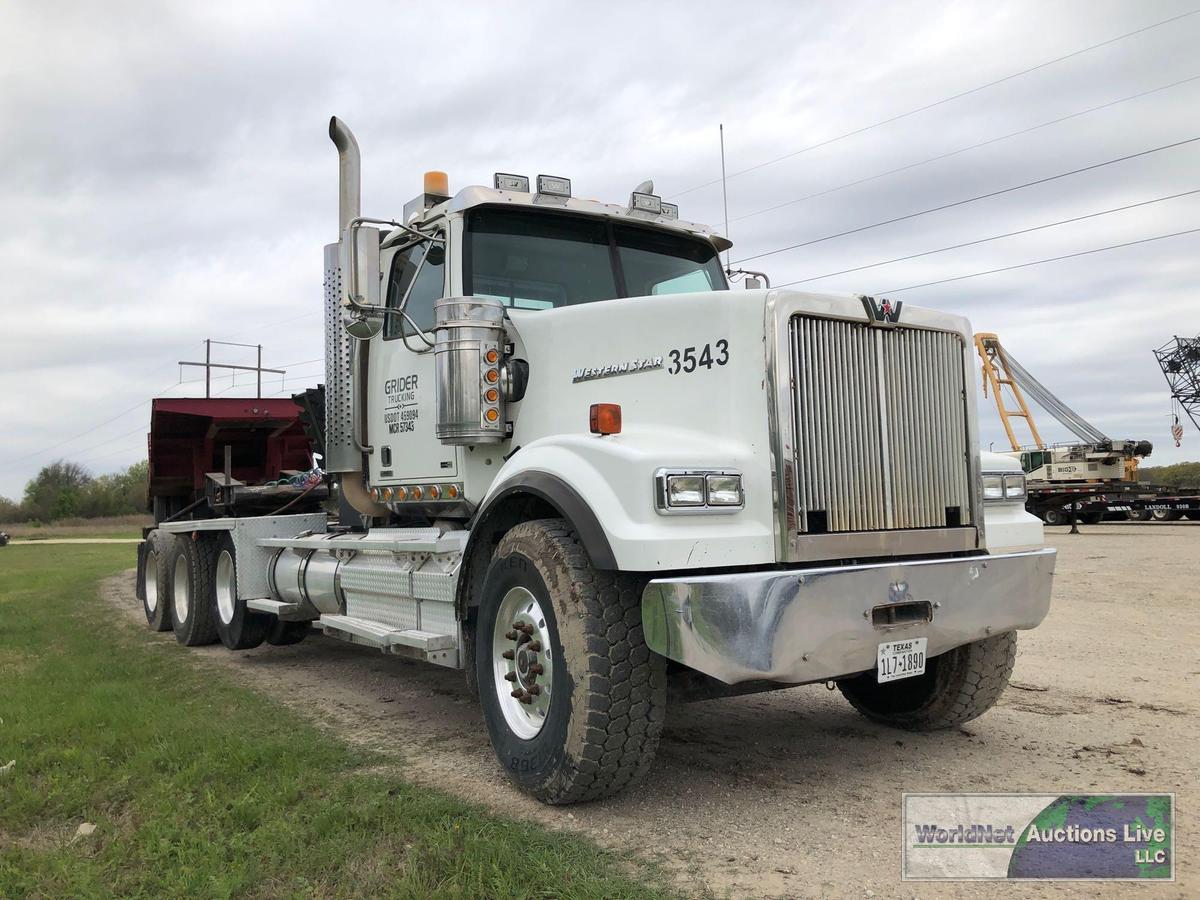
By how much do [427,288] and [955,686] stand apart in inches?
145

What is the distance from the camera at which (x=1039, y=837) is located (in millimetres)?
3496

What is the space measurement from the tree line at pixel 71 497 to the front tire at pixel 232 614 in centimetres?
7729

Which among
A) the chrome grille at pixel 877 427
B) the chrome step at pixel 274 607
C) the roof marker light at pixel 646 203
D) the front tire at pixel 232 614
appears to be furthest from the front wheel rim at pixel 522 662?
the front tire at pixel 232 614

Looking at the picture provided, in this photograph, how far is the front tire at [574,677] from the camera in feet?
12.0

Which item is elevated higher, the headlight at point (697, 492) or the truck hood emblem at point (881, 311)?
the truck hood emblem at point (881, 311)

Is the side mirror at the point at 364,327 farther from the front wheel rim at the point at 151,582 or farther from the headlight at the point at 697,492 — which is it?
the front wheel rim at the point at 151,582

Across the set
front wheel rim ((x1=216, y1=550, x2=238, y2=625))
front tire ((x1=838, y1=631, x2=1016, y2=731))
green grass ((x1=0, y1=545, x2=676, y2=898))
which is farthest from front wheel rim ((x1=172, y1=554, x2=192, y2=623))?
front tire ((x1=838, y1=631, x2=1016, y2=731))

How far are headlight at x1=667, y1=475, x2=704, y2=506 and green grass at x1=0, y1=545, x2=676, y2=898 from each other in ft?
4.30

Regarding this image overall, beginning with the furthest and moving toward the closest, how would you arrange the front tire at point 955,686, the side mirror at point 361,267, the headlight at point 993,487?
1. the side mirror at point 361,267
2. the front tire at point 955,686
3. the headlight at point 993,487

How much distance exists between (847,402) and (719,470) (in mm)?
720

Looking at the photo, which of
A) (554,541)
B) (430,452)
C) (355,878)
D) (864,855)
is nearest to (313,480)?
(430,452)

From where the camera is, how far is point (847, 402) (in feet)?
13.1

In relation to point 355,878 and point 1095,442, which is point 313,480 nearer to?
point 355,878

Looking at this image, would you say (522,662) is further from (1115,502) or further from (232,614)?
(1115,502)
